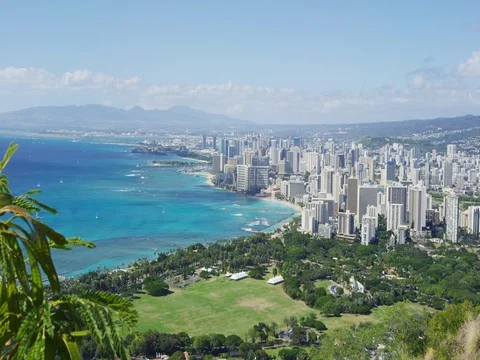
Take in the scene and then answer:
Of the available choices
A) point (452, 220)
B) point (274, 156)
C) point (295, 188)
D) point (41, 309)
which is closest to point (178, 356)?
point (41, 309)

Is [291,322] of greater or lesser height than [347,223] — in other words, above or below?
below

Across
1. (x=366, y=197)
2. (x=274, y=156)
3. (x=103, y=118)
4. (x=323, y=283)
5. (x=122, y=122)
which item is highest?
(x=103, y=118)

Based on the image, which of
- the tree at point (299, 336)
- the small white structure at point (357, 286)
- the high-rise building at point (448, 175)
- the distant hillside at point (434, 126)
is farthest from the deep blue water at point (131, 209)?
the distant hillside at point (434, 126)

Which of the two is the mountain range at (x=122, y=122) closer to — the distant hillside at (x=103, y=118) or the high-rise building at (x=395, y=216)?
the distant hillside at (x=103, y=118)

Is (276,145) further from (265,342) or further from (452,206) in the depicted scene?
(265,342)

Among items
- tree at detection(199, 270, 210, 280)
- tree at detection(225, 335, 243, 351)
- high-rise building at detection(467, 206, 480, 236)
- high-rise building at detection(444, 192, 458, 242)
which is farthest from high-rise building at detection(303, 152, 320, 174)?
tree at detection(225, 335, 243, 351)

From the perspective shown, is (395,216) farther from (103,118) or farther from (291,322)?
(103,118)

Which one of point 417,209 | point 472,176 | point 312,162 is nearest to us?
point 417,209
